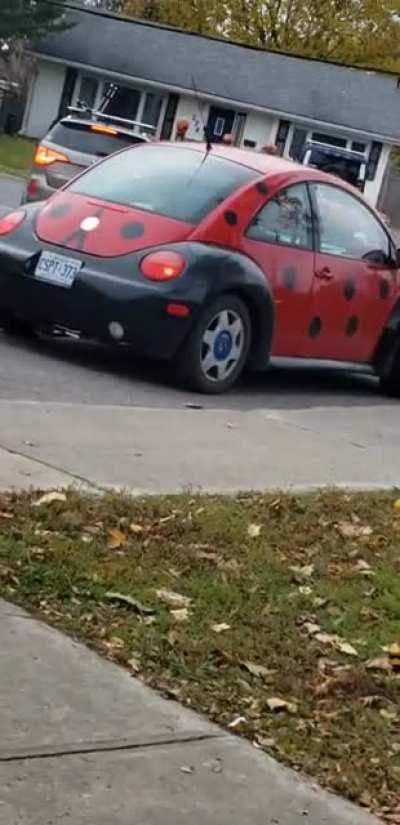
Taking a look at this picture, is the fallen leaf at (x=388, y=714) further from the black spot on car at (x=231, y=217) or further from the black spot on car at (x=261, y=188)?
the black spot on car at (x=261, y=188)

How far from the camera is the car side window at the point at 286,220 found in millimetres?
10250

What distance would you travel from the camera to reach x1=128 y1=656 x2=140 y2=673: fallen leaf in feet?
15.5

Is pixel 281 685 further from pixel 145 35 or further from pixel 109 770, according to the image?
pixel 145 35

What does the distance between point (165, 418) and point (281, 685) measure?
376 centimetres

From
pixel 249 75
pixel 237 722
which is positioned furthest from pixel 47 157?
pixel 249 75

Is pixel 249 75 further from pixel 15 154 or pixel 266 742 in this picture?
pixel 266 742

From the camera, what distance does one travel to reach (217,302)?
31.8 feet

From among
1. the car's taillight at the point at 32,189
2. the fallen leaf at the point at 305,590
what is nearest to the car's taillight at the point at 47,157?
the car's taillight at the point at 32,189

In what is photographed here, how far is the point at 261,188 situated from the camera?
1032 centimetres

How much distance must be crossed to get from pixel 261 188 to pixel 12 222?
1623 millimetres

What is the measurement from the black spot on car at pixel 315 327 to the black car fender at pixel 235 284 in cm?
51

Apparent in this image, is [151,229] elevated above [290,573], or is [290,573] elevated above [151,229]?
[151,229]

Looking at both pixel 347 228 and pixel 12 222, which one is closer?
pixel 12 222

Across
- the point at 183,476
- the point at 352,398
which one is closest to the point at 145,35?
the point at 352,398
